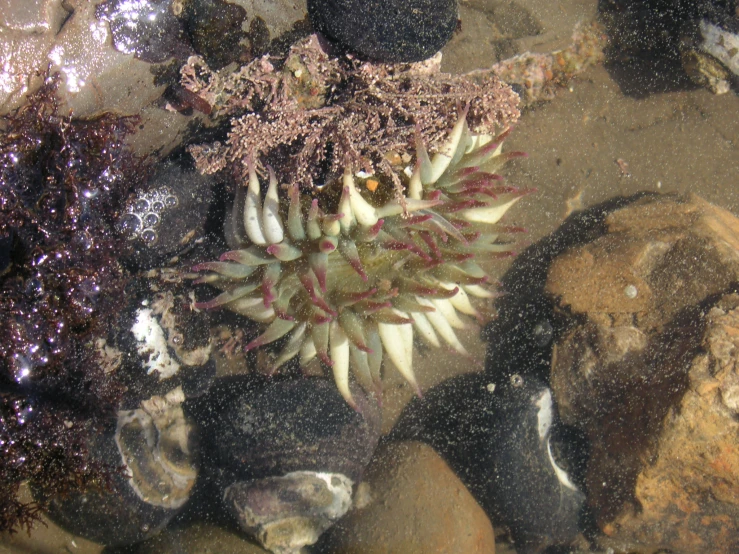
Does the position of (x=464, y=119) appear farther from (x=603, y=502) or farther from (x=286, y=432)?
(x=603, y=502)

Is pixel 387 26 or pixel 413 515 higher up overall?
pixel 387 26

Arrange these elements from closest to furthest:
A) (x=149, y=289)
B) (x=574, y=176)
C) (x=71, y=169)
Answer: (x=71, y=169) < (x=149, y=289) < (x=574, y=176)

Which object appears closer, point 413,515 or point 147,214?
point 147,214

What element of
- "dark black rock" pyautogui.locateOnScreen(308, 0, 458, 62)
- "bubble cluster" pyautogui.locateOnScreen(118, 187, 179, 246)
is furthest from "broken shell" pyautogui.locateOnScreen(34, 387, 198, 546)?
"dark black rock" pyautogui.locateOnScreen(308, 0, 458, 62)

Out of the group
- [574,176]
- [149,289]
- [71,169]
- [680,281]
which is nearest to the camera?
[71,169]

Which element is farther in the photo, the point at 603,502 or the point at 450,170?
the point at 603,502

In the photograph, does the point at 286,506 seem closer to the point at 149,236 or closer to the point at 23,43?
the point at 149,236

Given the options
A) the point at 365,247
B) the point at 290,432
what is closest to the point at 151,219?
the point at 365,247

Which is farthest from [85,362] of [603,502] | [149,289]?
[603,502]
